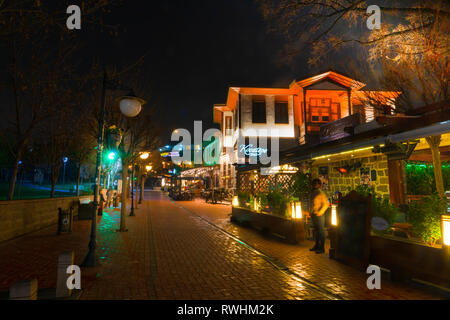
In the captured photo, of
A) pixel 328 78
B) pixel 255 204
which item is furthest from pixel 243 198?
pixel 328 78

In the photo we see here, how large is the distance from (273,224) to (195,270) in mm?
4732

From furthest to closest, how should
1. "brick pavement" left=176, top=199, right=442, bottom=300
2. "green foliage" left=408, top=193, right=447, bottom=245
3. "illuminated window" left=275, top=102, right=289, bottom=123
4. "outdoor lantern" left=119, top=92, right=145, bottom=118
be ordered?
"illuminated window" left=275, top=102, right=289, bottom=123
"outdoor lantern" left=119, top=92, right=145, bottom=118
"green foliage" left=408, top=193, right=447, bottom=245
"brick pavement" left=176, top=199, right=442, bottom=300

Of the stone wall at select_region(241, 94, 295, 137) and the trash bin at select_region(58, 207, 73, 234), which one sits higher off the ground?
the stone wall at select_region(241, 94, 295, 137)

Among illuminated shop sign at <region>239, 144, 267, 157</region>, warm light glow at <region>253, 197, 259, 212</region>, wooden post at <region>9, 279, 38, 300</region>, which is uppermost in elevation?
illuminated shop sign at <region>239, 144, 267, 157</region>

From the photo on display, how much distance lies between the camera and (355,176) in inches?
519

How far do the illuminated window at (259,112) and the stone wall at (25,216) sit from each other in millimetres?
17065

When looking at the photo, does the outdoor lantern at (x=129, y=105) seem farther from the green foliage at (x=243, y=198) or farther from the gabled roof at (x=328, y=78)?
the gabled roof at (x=328, y=78)

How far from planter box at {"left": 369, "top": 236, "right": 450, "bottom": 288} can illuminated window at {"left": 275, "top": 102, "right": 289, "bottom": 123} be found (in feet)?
63.6

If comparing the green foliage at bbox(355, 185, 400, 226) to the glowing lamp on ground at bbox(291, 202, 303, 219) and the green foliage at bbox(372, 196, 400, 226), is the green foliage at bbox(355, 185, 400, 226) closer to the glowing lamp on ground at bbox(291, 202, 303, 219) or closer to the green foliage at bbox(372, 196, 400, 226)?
the green foliage at bbox(372, 196, 400, 226)

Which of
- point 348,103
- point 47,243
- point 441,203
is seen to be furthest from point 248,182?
point 441,203

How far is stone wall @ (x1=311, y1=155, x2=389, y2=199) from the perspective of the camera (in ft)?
37.9

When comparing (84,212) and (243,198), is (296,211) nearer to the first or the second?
(243,198)

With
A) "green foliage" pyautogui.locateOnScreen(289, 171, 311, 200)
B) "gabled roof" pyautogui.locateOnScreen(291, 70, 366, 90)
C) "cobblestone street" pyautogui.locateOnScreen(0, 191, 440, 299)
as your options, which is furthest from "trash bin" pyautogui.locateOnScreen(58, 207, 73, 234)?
"gabled roof" pyautogui.locateOnScreen(291, 70, 366, 90)

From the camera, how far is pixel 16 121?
9227mm
